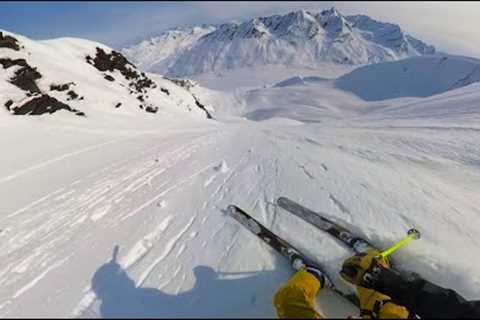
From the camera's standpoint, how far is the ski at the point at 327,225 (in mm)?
5891

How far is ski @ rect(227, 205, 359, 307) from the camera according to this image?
493 cm

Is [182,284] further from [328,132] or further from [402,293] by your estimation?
[328,132]

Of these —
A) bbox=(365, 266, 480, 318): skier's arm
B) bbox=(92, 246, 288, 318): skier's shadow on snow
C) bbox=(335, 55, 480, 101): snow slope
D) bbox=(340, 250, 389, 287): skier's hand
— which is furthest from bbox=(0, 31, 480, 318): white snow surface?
bbox=(335, 55, 480, 101): snow slope

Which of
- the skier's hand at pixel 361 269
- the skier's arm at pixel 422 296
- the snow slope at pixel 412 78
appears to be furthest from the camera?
the snow slope at pixel 412 78

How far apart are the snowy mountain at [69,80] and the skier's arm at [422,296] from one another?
1755 centimetres

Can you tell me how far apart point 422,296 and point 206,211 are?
4.05 metres

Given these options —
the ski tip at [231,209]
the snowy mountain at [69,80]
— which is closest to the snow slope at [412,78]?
the snowy mountain at [69,80]

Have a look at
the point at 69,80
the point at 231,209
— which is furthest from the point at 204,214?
the point at 69,80

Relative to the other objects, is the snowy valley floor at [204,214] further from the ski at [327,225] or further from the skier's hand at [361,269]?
the skier's hand at [361,269]

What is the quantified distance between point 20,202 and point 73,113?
12342 millimetres

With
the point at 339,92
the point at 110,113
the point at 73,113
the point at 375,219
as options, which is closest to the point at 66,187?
the point at 375,219

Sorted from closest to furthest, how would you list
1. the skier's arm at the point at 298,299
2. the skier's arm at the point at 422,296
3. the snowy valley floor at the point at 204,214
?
1. the skier's arm at the point at 298,299
2. the skier's arm at the point at 422,296
3. the snowy valley floor at the point at 204,214

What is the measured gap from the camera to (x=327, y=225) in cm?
650

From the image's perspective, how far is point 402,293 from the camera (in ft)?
14.9
